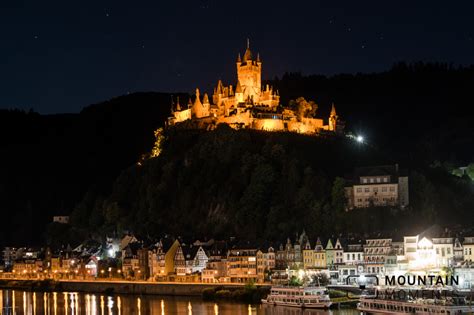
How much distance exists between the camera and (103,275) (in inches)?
3819

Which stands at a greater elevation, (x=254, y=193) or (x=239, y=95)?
(x=239, y=95)

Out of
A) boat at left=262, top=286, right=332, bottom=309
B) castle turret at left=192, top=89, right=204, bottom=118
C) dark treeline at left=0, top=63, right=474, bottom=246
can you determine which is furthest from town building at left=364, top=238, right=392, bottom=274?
castle turret at left=192, top=89, right=204, bottom=118

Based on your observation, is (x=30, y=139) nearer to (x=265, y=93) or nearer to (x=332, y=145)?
(x=265, y=93)

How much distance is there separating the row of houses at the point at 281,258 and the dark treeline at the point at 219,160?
19.6 ft

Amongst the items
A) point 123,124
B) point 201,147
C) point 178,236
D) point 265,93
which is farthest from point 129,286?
point 123,124

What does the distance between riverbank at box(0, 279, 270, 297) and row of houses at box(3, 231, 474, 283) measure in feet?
9.08

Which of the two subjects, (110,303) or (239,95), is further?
(239,95)

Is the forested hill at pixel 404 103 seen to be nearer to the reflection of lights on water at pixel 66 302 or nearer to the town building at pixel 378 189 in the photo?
the town building at pixel 378 189

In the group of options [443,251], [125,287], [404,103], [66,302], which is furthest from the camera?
[404,103]

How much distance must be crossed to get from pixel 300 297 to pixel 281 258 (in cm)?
1426

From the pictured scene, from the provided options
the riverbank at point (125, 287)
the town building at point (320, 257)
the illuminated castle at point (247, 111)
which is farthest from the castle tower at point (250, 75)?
the town building at point (320, 257)

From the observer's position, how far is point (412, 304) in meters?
57.4

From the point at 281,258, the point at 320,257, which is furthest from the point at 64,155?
the point at 320,257

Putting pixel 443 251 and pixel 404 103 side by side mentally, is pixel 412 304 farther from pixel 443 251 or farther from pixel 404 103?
pixel 404 103
